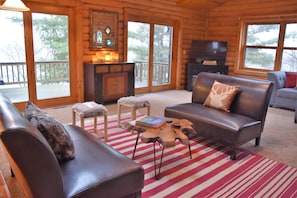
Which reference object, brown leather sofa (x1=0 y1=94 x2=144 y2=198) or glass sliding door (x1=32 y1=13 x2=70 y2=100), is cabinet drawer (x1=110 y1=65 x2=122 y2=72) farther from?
brown leather sofa (x1=0 y1=94 x2=144 y2=198)

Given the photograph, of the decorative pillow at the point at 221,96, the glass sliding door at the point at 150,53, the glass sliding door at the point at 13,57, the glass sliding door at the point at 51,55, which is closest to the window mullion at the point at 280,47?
the glass sliding door at the point at 150,53

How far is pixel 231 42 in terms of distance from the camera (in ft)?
23.1

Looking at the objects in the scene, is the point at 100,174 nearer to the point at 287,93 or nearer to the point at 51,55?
the point at 51,55

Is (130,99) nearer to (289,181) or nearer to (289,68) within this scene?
(289,181)

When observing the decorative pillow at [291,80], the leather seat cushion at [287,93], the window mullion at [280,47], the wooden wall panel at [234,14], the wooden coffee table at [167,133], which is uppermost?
the wooden wall panel at [234,14]

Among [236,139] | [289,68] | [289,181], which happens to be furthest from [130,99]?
[289,68]

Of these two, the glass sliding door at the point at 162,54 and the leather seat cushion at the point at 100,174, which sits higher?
the glass sliding door at the point at 162,54

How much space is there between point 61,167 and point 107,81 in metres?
3.51

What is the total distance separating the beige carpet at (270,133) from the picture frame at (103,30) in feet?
4.39

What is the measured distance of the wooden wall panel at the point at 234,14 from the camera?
19.9ft

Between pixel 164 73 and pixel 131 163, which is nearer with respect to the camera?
pixel 131 163

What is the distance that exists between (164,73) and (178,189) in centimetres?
500

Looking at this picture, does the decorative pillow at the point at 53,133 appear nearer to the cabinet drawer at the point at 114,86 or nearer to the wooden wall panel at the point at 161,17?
the cabinet drawer at the point at 114,86

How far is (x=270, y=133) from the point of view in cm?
380
